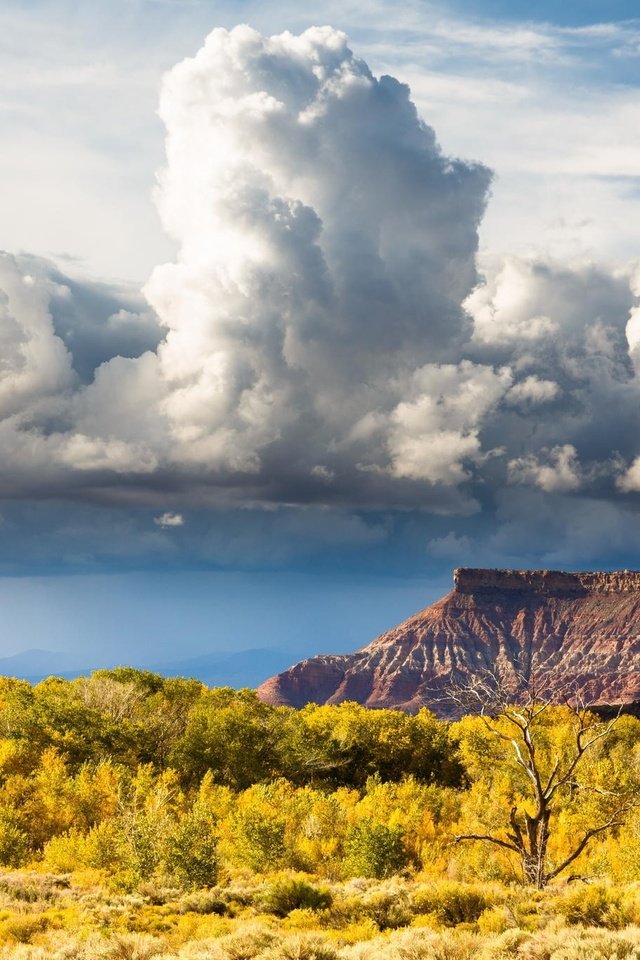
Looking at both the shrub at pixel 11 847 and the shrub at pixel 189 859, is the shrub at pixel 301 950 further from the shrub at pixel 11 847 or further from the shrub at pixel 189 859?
the shrub at pixel 11 847

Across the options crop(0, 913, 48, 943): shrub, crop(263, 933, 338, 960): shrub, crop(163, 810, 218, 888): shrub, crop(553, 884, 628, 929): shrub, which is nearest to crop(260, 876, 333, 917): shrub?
crop(163, 810, 218, 888): shrub

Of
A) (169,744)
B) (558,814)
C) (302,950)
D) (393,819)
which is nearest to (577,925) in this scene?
(302,950)

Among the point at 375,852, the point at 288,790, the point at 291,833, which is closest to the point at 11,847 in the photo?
the point at 291,833

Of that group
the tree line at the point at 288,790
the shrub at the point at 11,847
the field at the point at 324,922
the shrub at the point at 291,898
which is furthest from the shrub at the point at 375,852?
the shrub at the point at 11,847

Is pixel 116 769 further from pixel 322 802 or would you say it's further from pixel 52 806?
pixel 322 802

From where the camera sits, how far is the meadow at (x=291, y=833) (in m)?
29.7

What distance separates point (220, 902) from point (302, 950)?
35.1ft

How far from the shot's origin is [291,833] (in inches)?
2355

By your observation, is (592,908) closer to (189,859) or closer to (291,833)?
(189,859)

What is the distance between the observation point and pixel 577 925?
28.7 m

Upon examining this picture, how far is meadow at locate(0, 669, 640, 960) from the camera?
97.3 feet

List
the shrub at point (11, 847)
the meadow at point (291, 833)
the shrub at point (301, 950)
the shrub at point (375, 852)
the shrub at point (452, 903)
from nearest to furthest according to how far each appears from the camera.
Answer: the shrub at point (301, 950)
the meadow at point (291, 833)
the shrub at point (452, 903)
the shrub at point (375, 852)
the shrub at point (11, 847)

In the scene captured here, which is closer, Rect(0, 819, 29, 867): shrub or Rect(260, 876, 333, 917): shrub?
Rect(260, 876, 333, 917): shrub

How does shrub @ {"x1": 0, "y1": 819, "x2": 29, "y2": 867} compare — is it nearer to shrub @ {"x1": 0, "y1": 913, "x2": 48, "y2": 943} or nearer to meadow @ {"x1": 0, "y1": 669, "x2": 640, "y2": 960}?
meadow @ {"x1": 0, "y1": 669, "x2": 640, "y2": 960}
